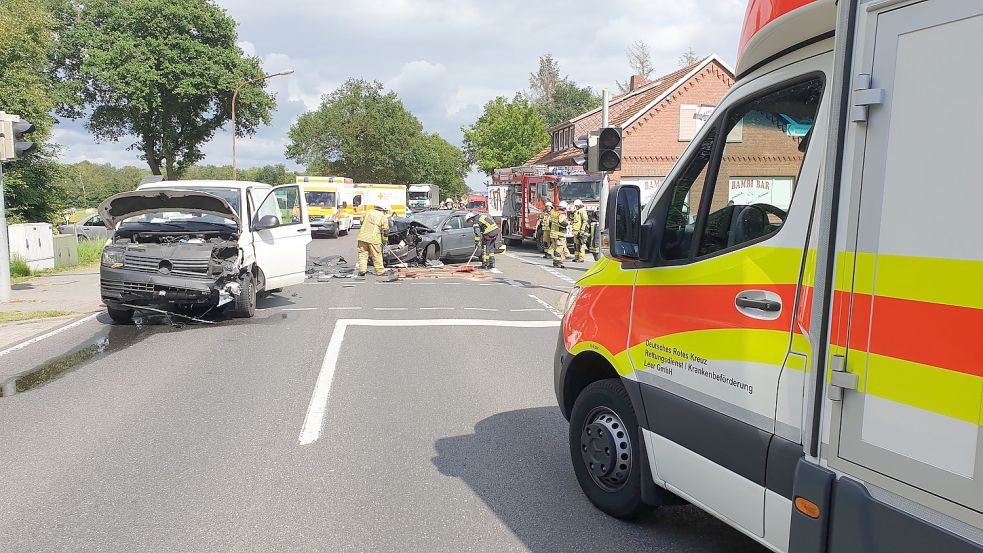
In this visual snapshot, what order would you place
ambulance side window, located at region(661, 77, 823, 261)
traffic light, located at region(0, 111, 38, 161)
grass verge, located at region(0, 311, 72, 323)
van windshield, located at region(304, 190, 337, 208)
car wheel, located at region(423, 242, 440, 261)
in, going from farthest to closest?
van windshield, located at region(304, 190, 337, 208) → car wheel, located at region(423, 242, 440, 261) → traffic light, located at region(0, 111, 38, 161) → grass verge, located at region(0, 311, 72, 323) → ambulance side window, located at region(661, 77, 823, 261)

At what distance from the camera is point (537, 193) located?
25641mm

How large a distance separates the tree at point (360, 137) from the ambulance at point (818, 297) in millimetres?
67216

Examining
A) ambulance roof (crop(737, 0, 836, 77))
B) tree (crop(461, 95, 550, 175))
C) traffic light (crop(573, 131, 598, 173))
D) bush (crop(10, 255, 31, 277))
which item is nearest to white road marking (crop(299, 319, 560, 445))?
traffic light (crop(573, 131, 598, 173))

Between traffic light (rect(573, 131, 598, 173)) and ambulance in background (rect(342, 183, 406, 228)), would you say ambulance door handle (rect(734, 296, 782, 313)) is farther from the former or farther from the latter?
ambulance in background (rect(342, 183, 406, 228))

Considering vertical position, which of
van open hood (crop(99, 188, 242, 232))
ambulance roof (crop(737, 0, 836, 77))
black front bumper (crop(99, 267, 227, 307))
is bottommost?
black front bumper (crop(99, 267, 227, 307))

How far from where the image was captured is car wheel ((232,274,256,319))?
32.8ft

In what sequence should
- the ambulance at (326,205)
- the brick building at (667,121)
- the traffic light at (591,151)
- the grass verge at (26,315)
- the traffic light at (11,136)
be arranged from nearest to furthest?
the grass verge at (26,315), the traffic light at (591,151), the traffic light at (11,136), the ambulance at (326,205), the brick building at (667,121)

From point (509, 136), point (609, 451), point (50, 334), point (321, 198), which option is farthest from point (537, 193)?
point (509, 136)

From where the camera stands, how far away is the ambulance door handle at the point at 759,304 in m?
2.66

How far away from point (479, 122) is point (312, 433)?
6322 cm

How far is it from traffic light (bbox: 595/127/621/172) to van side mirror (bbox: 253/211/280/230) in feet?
16.4

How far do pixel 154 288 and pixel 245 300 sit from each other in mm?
1248

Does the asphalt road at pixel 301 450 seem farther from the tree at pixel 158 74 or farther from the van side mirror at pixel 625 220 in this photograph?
the tree at pixel 158 74

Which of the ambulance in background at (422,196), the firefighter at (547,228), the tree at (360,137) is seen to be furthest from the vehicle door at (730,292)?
the tree at (360,137)
